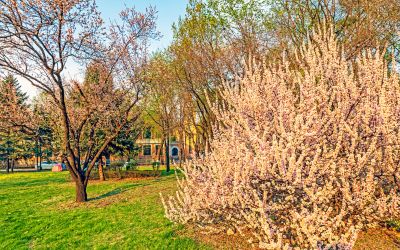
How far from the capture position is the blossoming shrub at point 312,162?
12.4ft

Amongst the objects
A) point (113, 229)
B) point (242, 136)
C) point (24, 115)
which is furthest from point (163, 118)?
point (242, 136)

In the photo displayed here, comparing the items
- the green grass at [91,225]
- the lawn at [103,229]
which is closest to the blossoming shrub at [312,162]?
the lawn at [103,229]

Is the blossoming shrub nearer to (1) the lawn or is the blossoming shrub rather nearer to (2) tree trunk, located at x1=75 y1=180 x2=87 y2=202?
(1) the lawn

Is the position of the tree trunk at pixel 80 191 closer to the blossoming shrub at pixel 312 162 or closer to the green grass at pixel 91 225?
the green grass at pixel 91 225

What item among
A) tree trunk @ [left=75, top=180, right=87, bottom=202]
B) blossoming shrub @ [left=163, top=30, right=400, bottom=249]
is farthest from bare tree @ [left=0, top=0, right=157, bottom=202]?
blossoming shrub @ [left=163, top=30, right=400, bottom=249]

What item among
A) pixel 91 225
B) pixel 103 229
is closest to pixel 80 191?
pixel 91 225

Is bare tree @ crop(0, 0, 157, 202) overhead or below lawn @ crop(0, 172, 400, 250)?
overhead

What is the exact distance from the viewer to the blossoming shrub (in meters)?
3.79

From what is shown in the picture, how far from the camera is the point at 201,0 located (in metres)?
17.9

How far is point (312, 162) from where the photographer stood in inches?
140

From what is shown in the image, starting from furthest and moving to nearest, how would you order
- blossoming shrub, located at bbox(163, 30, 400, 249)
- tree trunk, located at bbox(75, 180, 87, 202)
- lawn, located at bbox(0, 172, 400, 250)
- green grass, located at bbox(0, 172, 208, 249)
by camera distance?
tree trunk, located at bbox(75, 180, 87, 202) → green grass, located at bbox(0, 172, 208, 249) → lawn, located at bbox(0, 172, 400, 250) → blossoming shrub, located at bbox(163, 30, 400, 249)

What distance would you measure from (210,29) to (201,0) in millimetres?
2005

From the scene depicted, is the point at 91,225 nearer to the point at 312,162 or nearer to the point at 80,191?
the point at 80,191

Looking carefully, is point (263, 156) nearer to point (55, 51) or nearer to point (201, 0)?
point (55, 51)
